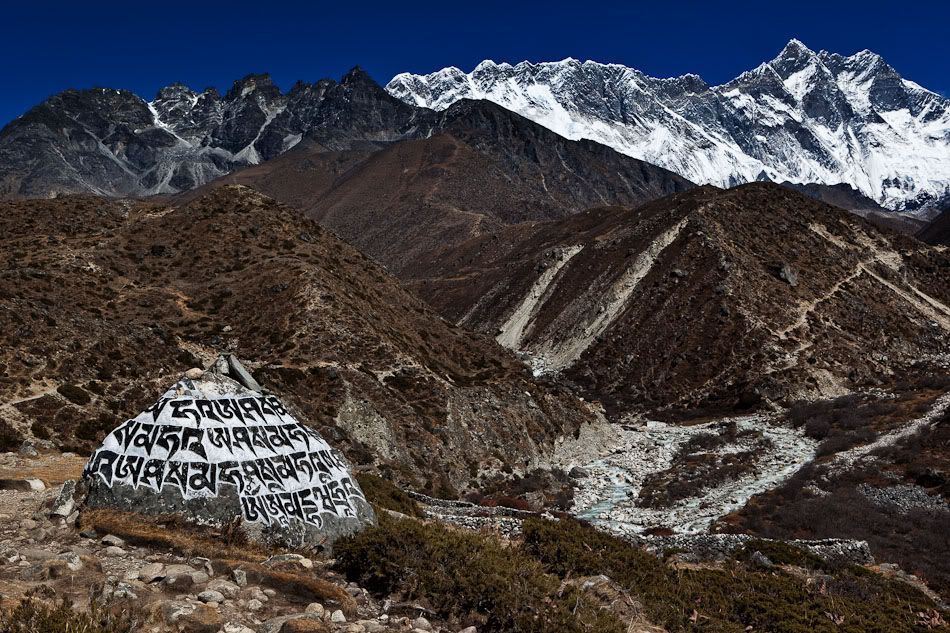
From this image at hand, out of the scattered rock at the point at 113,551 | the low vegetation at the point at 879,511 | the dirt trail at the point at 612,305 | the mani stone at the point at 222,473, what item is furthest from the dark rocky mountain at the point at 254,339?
the dirt trail at the point at 612,305

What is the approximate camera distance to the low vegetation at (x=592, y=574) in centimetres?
1016

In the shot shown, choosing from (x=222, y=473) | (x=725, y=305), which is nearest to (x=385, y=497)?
(x=222, y=473)

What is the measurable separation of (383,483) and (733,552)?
11940 millimetres

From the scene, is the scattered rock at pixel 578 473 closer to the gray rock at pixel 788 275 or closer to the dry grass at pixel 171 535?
the dry grass at pixel 171 535

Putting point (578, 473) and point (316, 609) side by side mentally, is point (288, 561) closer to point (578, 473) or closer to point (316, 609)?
point (316, 609)

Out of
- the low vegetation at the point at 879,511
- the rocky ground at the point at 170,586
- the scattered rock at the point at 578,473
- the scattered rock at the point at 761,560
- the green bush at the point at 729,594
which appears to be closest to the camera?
the rocky ground at the point at 170,586

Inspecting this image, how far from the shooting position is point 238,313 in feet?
140

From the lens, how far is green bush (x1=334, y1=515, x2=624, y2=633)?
9.84m

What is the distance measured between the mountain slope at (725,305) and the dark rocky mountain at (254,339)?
18172mm

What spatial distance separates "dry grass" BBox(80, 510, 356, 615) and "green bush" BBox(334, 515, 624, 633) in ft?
2.61

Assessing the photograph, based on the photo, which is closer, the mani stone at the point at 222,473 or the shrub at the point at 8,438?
the mani stone at the point at 222,473

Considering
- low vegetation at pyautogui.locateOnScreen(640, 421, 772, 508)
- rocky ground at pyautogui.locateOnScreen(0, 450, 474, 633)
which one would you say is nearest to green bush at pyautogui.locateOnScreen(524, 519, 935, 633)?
rocky ground at pyautogui.locateOnScreen(0, 450, 474, 633)

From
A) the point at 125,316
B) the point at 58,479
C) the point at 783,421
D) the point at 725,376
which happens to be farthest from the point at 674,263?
the point at 58,479

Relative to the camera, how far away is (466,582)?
1034cm
